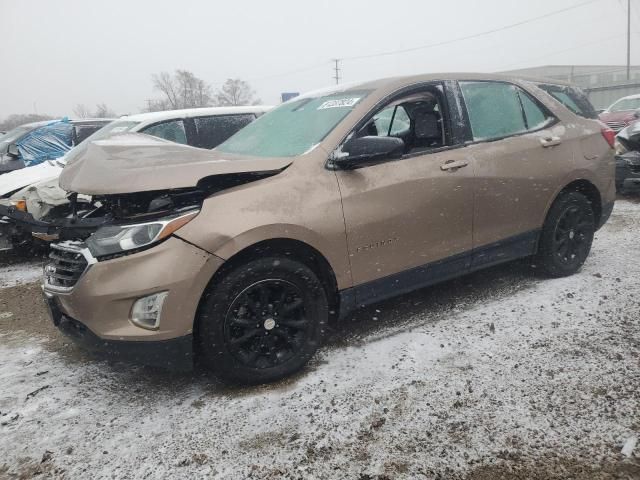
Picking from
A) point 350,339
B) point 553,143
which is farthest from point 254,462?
point 553,143

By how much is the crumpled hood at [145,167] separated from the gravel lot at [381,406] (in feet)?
3.92

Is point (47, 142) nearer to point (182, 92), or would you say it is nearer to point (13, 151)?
point (13, 151)

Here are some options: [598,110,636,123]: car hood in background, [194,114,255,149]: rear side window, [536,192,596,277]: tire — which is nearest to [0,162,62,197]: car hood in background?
[194,114,255,149]: rear side window

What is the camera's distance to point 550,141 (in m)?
3.57

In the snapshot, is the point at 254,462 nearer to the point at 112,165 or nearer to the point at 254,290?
the point at 254,290

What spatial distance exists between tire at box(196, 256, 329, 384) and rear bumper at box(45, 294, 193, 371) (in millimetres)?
104

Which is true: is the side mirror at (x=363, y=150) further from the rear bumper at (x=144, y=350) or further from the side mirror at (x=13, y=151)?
the side mirror at (x=13, y=151)

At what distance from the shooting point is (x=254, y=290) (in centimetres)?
246

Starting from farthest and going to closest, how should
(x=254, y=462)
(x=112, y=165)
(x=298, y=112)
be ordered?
(x=298, y=112), (x=112, y=165), (x=254, y=462)

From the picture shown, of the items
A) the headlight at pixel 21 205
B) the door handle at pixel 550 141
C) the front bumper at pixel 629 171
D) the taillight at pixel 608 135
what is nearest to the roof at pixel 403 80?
the door handle at pixel 550 141

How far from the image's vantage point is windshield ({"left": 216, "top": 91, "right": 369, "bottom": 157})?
2881 millimetres

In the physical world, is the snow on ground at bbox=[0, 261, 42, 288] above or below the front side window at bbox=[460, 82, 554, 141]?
below

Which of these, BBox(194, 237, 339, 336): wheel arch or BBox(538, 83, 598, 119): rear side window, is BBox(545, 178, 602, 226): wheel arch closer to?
BBox(538, 83, 598, 119): rear side window

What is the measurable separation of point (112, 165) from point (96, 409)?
1.33m
